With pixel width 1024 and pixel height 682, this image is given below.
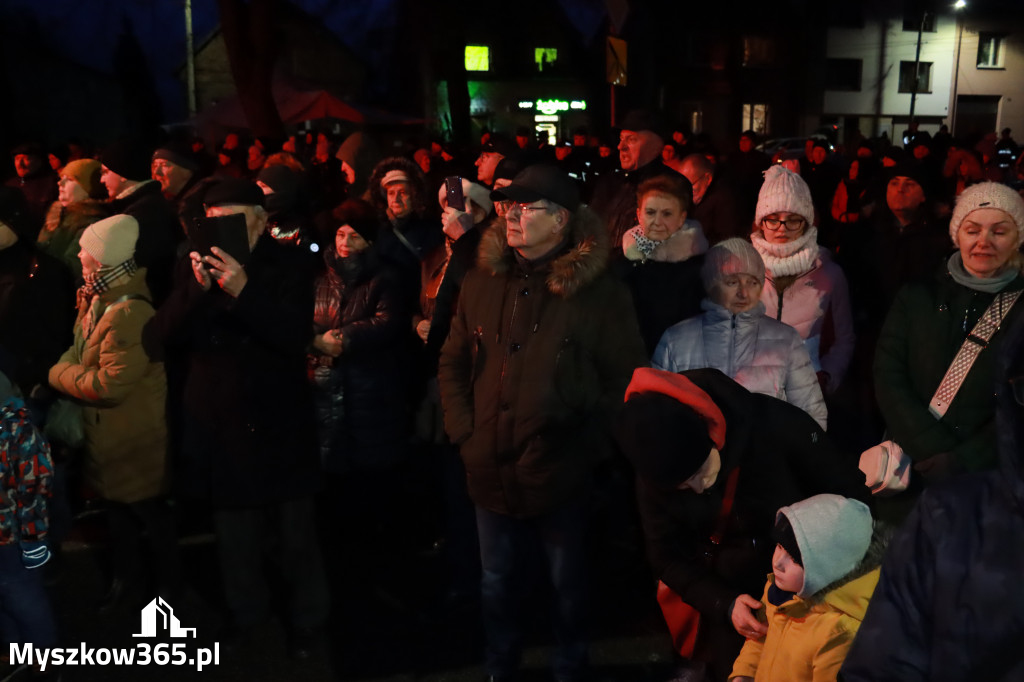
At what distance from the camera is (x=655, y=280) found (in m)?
4.53

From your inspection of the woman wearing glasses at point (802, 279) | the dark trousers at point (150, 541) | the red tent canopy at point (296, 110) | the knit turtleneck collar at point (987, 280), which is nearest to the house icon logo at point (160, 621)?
the dark trousers at point (150, 541)

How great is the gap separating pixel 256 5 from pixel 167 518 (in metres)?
18.1

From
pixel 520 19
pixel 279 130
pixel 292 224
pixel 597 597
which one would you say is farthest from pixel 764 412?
pixel 520 19

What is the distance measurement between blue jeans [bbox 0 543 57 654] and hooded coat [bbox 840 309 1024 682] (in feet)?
10.5

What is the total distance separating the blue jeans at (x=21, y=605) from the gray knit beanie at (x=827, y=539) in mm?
2902

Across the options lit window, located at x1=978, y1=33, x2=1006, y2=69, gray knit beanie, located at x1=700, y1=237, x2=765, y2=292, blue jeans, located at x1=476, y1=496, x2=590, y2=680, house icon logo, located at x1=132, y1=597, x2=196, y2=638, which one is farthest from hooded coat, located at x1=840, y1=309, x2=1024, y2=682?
lit window, located at x1=978, y1=33, x2=1006, y2=69

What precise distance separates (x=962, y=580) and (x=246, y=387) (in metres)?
2.86

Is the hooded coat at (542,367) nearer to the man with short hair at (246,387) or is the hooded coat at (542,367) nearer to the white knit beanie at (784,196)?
the man with short hair at (246,387)

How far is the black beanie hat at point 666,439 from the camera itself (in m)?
2.66

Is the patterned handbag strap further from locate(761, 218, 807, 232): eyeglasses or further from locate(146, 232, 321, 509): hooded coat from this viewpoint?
locate(146, 232, 321, 509): hooded coat

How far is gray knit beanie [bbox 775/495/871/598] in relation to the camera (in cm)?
254

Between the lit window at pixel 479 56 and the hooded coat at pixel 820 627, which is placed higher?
the lit window at pixel 479 56

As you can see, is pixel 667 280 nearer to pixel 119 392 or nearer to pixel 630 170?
pixel 630 170

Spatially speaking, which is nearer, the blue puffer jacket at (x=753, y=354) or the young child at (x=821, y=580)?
the young child at (x=821, y=580)
